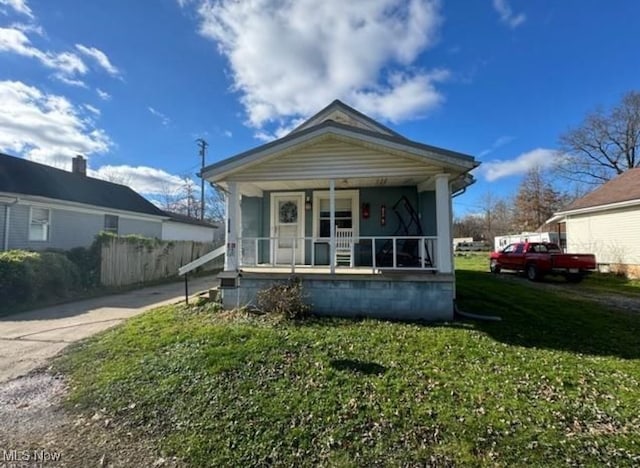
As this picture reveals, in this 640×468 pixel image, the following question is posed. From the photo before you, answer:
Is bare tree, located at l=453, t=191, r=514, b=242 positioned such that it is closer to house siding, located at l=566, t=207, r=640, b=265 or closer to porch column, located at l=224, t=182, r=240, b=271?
house siding, located at l=566, t=207, r=640, b=265

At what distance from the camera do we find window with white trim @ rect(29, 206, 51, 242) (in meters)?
13.3

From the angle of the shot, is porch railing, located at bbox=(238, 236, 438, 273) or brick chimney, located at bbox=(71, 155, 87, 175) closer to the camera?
porch railing, located at bbox=(238, 236, 438, 273)

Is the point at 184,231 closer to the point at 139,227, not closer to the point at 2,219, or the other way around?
the point at 139,227

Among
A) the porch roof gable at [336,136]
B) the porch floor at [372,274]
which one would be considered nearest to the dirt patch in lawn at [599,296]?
the porch floor at [372,274]

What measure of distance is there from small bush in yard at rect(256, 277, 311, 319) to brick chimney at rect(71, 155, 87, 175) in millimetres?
19179

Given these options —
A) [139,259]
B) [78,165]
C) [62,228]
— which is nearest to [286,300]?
[139,259]

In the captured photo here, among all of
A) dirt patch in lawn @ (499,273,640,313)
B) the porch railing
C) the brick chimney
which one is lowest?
dirt patch in lawn @ (499,273,640,313)

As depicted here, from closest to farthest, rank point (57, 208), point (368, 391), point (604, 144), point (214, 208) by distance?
point (368, 391)
point (57, 208)
point (604, 144)
point (214, 208)

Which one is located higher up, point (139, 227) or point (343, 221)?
point (139, 227)

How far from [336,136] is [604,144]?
36992 mm

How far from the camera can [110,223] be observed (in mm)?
17547

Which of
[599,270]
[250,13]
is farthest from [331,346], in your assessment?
[599,270]

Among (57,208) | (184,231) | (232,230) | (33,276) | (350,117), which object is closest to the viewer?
(232,230)

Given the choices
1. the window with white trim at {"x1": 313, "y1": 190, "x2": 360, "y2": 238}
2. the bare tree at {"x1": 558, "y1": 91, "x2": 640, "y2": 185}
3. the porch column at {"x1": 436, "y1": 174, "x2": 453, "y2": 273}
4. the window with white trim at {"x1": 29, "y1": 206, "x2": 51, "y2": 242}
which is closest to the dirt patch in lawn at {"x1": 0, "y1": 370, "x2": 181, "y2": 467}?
the porch column at {"x1": 436, "y1": 174, "x2": 453, "y2": 273}
